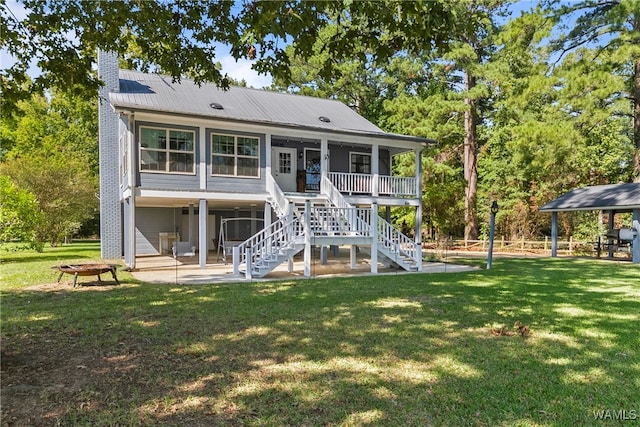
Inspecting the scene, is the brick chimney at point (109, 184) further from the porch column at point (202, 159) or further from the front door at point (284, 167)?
the front door at point (284, 167)

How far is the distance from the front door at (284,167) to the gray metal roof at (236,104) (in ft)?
5.59

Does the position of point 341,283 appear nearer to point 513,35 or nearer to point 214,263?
point 214,263

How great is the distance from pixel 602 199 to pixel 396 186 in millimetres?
9602

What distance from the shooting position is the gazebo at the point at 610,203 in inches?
666

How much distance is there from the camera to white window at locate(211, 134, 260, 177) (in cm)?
1479

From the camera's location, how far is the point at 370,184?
1731cm

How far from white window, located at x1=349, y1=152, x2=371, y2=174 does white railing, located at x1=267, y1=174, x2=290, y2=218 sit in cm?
531

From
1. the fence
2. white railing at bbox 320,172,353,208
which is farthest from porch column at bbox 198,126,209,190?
the fence

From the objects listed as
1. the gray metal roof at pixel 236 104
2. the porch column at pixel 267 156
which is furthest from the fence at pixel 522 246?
the porch column at pixel 267 156

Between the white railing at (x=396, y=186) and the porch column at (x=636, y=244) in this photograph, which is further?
→ the white railing at (x=396, y=186)

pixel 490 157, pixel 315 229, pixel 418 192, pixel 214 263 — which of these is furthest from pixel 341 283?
pixel 490 157

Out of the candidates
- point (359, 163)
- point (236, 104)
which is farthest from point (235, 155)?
point (359, 163)

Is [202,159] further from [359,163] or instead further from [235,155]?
[359,163]

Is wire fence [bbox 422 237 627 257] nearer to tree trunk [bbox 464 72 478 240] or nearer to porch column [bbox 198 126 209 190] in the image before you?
tree trunk [bbox 464 72 478 240]
